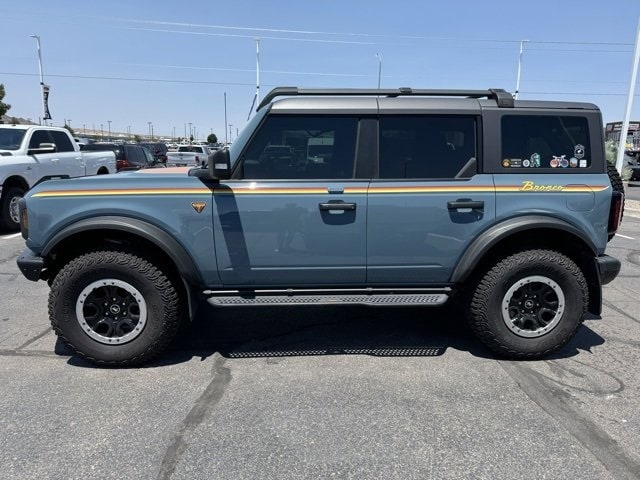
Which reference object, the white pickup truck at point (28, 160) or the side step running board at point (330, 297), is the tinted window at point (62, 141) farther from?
the side step running board at point (330, 297)

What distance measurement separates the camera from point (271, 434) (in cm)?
290

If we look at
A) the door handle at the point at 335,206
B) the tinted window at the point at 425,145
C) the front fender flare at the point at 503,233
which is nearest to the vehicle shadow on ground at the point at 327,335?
the front fender flare at the point at 503,233

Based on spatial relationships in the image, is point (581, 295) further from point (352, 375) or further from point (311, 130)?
point (311, 130)

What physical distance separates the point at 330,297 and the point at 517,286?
1449 millimetres

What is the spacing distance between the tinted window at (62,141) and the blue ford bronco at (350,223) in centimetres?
804

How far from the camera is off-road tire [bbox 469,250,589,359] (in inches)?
148

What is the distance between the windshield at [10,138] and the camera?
966 cm

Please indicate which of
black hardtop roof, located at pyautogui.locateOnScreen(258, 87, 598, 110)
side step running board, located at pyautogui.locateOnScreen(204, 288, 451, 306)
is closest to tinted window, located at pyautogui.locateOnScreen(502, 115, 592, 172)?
black hardtop roof, located at pyautogui.locateOnScreen(258, 87, 598, 110)

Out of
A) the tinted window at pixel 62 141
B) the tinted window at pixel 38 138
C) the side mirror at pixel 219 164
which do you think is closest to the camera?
the side mirror at pixel 219 164

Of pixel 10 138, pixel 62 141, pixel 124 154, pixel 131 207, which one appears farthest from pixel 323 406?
pixel 124 154

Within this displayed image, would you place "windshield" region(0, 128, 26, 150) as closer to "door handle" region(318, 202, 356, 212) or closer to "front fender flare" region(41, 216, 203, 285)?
"front fender flare" region(41, 216, 203, 285)

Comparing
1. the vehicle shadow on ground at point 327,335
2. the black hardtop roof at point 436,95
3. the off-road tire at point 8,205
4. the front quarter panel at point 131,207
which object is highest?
the black hardtop roof at point 436,95

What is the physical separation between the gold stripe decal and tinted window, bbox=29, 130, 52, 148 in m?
7.47

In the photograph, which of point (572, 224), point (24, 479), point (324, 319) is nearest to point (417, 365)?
point (324, 319)
